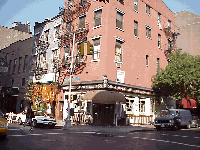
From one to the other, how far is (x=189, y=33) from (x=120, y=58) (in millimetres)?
24582

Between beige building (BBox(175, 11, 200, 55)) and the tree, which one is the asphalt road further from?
beige building (BBox(175, 11, 200, 55))

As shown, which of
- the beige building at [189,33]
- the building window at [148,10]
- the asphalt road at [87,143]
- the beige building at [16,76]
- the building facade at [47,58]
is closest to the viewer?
the asphalt road at [87,143]

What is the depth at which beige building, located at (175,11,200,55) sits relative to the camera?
1663 inches

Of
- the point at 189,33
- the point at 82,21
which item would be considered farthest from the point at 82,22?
the point at 189,33

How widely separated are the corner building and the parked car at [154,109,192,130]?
3911 mm

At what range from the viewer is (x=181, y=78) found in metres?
25.1

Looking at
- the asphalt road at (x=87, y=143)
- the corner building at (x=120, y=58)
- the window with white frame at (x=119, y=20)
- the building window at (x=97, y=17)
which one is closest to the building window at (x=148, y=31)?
the corner building at (x=120, y=58)

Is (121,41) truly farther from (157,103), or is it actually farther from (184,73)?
(157,103)

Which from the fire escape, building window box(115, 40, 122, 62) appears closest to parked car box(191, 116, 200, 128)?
building window box(115, 40, 122, 62)

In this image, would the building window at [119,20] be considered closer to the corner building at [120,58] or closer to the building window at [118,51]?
the corner building at [120,58]

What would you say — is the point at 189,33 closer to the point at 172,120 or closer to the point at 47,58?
the point at 172,120

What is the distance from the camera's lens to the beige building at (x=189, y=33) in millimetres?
42250

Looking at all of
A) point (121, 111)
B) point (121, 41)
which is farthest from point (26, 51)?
point (121, 111)

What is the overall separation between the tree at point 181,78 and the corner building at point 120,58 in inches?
72.8
